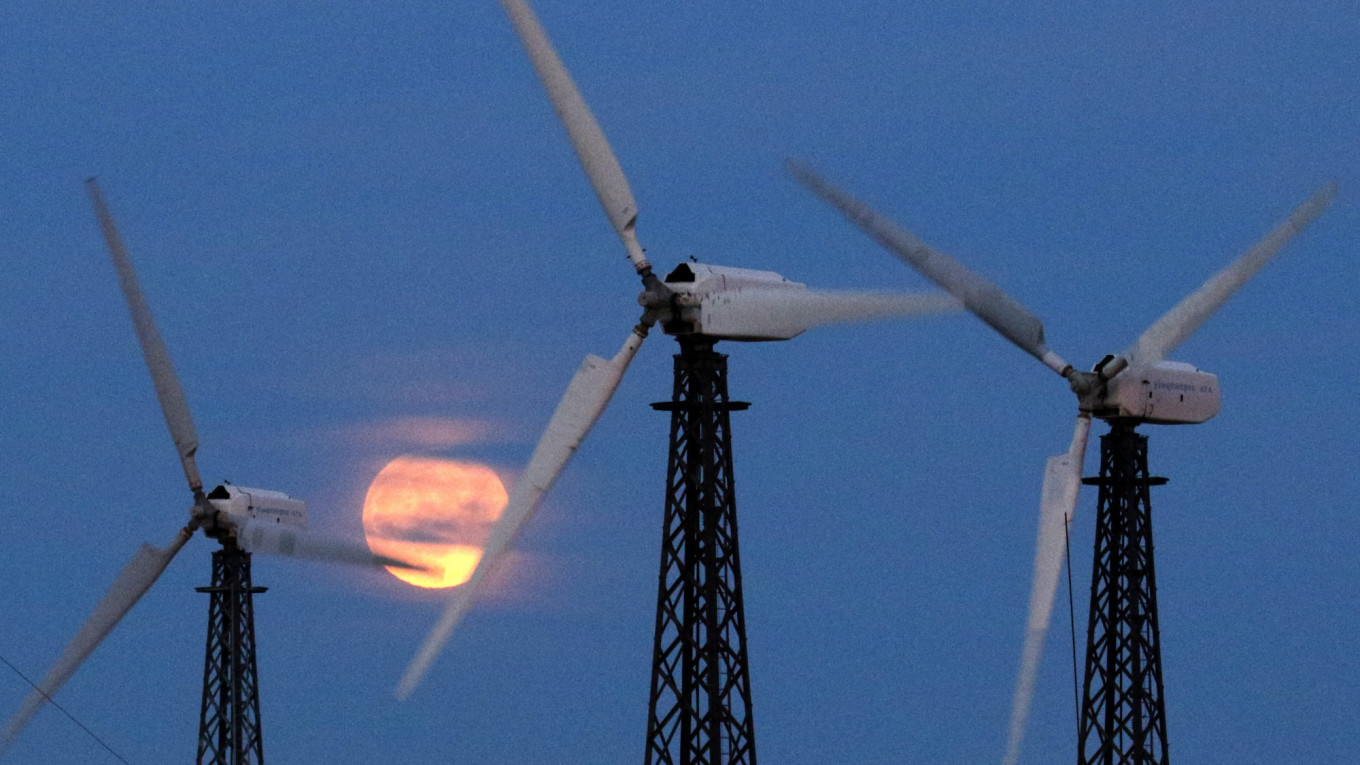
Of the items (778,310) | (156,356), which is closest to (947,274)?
(778,310)

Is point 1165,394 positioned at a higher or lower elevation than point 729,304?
higher

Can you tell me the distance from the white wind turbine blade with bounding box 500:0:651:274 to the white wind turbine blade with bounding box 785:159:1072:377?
916 centimetres

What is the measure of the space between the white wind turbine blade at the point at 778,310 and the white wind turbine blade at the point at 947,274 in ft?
8.37

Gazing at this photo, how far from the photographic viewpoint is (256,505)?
14938 cm

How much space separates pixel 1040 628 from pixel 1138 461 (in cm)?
1494

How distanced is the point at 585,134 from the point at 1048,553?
2136 cm

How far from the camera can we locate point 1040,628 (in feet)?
384

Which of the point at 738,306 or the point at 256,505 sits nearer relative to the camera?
the point at 738,306

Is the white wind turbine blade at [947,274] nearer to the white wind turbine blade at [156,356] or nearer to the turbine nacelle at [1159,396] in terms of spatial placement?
the turbine nacelle at [1159,396]

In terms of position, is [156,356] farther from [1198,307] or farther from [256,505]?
[1198,307]

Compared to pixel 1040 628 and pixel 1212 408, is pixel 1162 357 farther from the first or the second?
pixel 1040 628

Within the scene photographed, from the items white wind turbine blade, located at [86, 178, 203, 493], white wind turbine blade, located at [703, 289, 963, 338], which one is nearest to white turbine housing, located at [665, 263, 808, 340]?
white wind turbine blade, located at [703, 289, 963, 338]

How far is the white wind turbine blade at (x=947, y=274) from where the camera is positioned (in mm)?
111250

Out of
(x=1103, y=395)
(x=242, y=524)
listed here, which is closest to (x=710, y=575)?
(x=1103, y=395)
